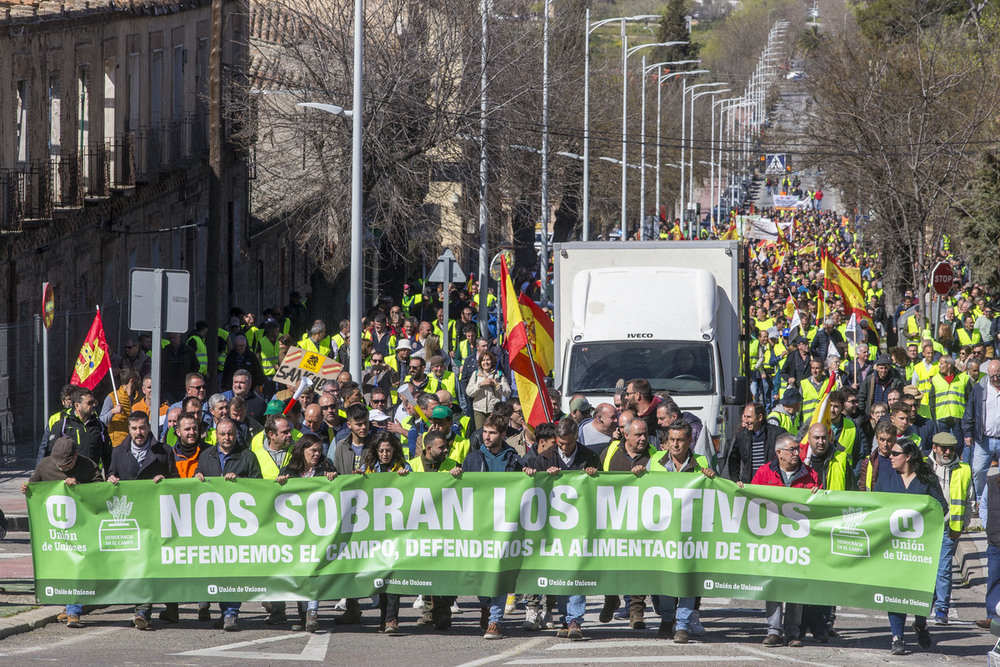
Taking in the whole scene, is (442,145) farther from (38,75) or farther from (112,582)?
(112,582)

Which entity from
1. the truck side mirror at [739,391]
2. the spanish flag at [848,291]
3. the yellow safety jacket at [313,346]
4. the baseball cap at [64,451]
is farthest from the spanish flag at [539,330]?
the baseball cap at [64,451]

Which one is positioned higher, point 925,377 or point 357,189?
point 357,189

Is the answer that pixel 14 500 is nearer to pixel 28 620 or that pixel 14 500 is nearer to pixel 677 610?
pixel 28 620

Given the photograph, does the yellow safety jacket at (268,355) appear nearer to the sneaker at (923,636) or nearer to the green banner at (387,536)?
the green banner at (387,536)

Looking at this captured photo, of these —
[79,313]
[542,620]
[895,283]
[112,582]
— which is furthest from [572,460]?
[895,283]

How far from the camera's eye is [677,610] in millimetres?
10484

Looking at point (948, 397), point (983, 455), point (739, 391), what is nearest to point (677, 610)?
point (739, 391)

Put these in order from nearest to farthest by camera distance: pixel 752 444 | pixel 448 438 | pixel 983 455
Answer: pixel 448 438 → pixel 752 444 → pixel 983 455

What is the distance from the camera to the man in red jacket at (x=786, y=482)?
33.8 feet

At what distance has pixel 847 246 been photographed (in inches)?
2317

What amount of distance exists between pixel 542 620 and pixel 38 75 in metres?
18.1

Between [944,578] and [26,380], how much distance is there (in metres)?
15.7

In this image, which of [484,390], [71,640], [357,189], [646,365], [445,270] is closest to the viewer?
[71,640]

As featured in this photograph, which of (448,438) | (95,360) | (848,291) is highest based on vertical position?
(848,291)
